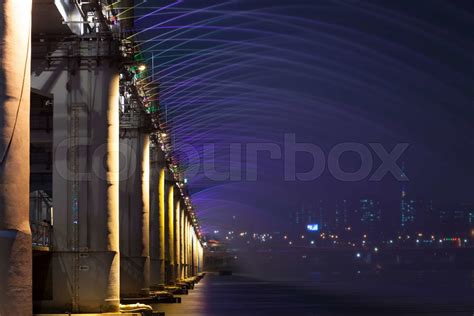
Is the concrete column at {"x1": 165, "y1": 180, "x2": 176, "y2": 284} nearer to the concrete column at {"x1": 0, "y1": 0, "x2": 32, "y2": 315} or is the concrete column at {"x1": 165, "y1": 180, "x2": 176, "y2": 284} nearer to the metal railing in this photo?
the metal railing

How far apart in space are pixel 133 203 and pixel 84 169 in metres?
20.3

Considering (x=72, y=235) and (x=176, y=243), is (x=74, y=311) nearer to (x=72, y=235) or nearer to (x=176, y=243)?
(x=72, y=235)

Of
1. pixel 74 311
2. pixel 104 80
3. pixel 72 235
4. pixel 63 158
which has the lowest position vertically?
pixel 74 311

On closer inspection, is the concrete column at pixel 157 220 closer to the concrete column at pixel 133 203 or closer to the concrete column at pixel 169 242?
the concrete column at pixel 169 242

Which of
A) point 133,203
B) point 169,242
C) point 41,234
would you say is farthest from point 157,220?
point 41,234

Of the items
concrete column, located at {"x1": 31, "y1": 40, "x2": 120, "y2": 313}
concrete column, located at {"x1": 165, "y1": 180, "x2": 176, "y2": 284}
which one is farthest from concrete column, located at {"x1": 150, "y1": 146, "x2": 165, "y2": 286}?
concrete column, located at {"x1": 31, "y1": 40, "x2": 120, "y2": 313}

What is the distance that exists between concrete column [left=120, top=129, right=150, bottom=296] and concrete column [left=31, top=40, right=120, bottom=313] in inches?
737

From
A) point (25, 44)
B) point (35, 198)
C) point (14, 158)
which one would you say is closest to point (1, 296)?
point (14, 158)

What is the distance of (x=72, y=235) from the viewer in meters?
39.1

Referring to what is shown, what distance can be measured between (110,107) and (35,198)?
40.3m

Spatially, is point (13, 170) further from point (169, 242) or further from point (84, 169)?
point (169, 242)

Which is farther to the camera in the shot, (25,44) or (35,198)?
(35,198)

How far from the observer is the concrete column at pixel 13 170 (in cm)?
2106

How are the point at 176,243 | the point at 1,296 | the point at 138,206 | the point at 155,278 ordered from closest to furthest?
the point at 1,296, the point at 138,206, the point at 155,278, the point at 176,243
